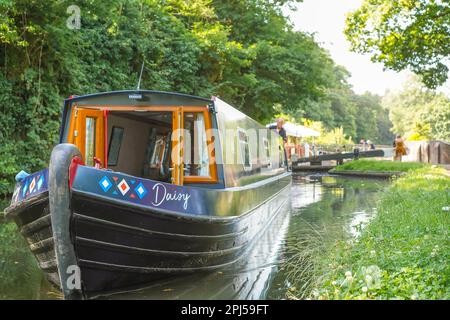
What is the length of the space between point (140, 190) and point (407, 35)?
40.3 ft

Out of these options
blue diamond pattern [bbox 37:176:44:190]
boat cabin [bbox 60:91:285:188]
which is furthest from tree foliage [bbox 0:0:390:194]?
blue diamond pattern [bbox 37:176:44:190]

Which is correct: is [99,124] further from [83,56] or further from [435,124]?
[435,124]

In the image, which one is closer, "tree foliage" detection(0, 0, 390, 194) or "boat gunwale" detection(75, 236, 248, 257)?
"boat gunwale" detection(75, 236, 248, 257)

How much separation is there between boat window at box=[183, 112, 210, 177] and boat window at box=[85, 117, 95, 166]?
1211 millimetres

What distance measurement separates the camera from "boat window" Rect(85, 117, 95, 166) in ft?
23.6

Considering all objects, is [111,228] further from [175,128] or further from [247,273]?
[247,273]

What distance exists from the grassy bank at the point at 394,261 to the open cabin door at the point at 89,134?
10.4 feet

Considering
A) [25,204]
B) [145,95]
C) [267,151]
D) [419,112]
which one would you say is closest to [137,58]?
[267,151]

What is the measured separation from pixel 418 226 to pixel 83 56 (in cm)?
1024

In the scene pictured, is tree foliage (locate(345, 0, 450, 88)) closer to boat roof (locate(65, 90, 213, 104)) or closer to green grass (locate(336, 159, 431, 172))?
green grass (locate(336, 159, 431, 172))

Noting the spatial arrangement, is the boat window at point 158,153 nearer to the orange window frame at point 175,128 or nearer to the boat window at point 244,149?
the boat window at point 244,149

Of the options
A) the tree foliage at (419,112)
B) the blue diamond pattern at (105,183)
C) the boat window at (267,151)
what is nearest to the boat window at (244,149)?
the boat window at (267,151)

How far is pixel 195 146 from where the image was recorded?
7.24 m

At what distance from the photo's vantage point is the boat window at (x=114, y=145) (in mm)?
8008
